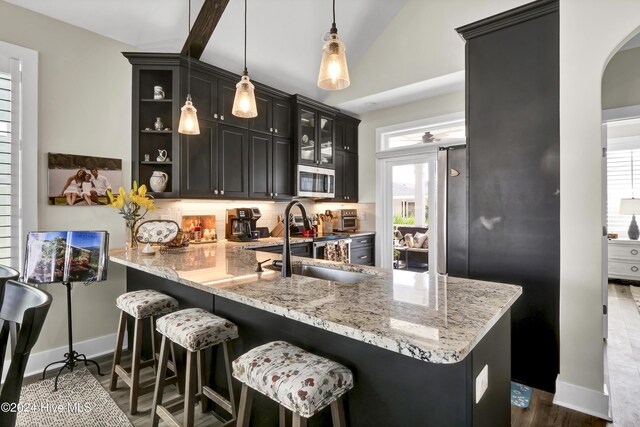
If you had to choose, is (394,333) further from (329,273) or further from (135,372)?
(135,372)

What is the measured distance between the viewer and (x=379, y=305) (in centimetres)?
128

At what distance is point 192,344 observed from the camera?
1.62 metres

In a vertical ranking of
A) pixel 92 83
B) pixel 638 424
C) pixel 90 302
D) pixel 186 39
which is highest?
pixel 186 39

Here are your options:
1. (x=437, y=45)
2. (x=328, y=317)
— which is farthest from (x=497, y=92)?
(x=328, y=317)

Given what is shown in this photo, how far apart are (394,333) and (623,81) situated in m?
4.09

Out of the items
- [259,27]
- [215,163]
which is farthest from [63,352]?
[259,27]

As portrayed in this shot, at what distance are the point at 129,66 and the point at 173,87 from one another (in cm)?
46

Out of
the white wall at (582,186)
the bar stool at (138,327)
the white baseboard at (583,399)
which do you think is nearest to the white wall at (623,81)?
the white wall at (582,186)

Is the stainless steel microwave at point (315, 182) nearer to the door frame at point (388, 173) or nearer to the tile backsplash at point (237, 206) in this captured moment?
the tile backsplash at point (237, 206)

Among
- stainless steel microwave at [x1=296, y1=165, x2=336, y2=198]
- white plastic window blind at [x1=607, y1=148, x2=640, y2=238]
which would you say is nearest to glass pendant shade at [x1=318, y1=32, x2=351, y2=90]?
stainless steel microwave at [x1=296, y1=165, x2=336, y2=198]

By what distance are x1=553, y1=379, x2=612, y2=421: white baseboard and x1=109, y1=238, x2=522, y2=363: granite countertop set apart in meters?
1.24

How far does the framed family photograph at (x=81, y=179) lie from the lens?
2.76m

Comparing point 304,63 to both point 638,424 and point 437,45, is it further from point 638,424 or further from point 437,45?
point 638,424

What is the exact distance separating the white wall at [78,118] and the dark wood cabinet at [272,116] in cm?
135
